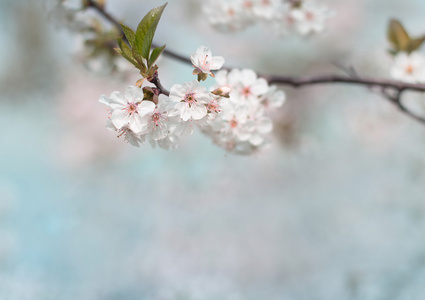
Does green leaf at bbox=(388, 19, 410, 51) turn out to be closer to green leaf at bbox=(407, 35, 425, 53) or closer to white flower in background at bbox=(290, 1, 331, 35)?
green leaf at bbox=(407, 35, 425, 53)

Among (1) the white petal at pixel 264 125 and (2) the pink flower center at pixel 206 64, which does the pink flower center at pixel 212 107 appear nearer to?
(2) the pink flower center at pixel 206 64

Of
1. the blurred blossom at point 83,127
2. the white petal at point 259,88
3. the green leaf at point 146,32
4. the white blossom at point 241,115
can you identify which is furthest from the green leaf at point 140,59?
the blurred blossom at point 83,127

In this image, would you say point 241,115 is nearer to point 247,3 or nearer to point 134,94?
point 134,94

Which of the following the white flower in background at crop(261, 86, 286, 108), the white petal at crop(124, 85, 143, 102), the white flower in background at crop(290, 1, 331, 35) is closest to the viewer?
the white petal at crop(124, 85, 143, 102)

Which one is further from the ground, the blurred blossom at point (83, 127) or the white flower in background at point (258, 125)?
the blurred blossom at point (83, 127)

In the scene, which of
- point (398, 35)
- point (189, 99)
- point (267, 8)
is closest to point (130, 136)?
point (189, 99)

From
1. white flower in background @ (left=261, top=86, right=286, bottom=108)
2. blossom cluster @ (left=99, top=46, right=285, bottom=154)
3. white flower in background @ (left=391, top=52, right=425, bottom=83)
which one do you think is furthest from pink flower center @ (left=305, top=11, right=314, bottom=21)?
blossom cluster @ (left=99, top=46, right=285, bottom=154)

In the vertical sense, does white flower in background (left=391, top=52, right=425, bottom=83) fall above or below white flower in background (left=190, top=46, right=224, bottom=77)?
above
